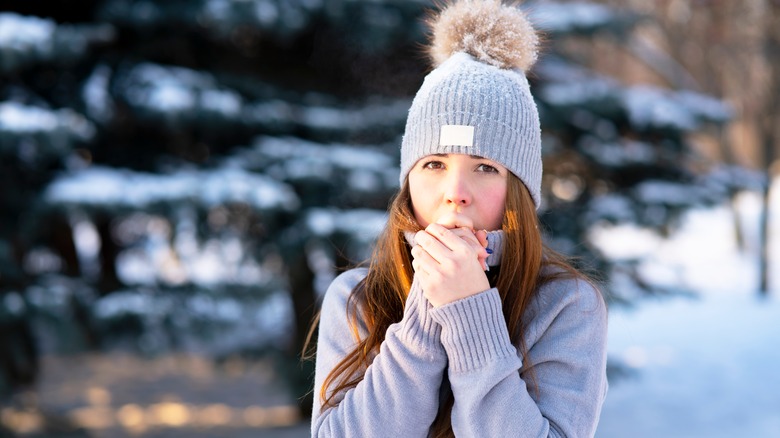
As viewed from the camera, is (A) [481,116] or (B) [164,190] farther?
(B) [164,190]

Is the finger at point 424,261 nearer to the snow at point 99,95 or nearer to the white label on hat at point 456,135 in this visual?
the white label on hat at point 456,135

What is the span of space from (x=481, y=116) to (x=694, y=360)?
727 cm

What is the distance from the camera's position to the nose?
4.95 ft

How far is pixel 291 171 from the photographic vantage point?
16.0 feet

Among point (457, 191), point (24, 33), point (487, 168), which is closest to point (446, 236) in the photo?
point (457, 191)

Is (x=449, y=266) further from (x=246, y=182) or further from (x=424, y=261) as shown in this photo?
(x=246, y=182)

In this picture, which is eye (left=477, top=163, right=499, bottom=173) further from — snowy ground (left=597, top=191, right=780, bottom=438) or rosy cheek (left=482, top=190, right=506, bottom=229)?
snowy ground (left=597, top=191, right=780, bottom=438)

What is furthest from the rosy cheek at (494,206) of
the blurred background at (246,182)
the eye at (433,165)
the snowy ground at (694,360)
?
the snowy ground at (694,360)

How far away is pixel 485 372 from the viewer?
1.37m

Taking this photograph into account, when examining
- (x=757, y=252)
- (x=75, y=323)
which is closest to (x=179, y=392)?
(x=75, y=323)

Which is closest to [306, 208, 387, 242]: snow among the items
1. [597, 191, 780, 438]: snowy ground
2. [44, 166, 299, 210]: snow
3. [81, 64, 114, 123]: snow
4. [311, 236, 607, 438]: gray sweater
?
[44, 166, 299, 210]: snow

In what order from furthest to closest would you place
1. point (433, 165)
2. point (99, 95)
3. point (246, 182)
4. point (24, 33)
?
point (99, 95) < point (246, 182) < point (24, 33) < point (433, 165)

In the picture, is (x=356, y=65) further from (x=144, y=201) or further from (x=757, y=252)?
(x=757, y=252)

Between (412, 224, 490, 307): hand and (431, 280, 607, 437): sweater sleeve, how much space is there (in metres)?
0.02
